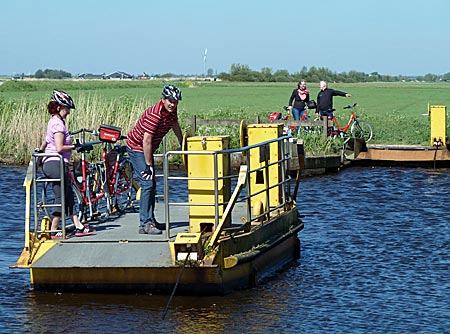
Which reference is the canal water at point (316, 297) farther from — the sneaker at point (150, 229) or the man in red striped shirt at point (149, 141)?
the man in red striped shirt at point (149, 141)

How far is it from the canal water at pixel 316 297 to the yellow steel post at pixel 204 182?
0.89 meters

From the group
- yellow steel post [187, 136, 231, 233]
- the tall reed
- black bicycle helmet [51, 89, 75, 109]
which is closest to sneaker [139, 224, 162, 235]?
yellow steel post [187, 136, 231, 233]

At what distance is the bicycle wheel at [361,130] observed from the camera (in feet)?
99.0

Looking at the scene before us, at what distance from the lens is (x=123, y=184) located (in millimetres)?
13867

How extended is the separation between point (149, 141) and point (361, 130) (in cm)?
1952

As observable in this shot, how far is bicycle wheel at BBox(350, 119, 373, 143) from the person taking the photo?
99.0 ft

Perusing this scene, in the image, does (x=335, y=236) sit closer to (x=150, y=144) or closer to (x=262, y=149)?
(x=262, y=149)

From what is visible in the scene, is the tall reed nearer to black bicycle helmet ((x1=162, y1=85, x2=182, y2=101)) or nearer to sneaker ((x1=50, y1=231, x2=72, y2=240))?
sneaker ((x1=50, y1=231, x2=72, y2=240))

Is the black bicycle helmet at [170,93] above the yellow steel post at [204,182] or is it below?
above

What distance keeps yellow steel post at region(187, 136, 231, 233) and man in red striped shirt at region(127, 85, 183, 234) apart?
0.42 metres

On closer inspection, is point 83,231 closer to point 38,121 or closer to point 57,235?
point 57,235

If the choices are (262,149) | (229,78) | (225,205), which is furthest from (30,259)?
(229,78)

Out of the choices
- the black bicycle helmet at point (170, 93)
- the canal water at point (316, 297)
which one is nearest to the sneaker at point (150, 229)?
the canal water at point (316, 297)

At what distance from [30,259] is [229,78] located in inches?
5282
